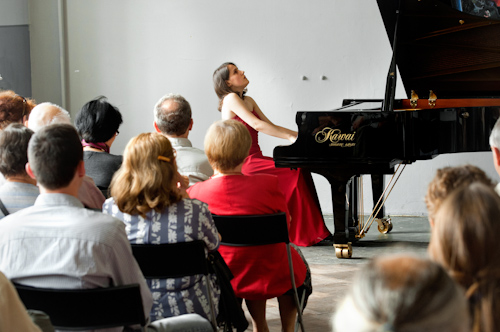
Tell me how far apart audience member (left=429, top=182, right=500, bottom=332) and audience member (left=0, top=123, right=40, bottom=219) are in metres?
1.68

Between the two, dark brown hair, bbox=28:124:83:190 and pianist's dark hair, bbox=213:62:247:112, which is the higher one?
pianist's dark hair, bbox=213:62:247:112

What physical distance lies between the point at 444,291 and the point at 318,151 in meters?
3.70

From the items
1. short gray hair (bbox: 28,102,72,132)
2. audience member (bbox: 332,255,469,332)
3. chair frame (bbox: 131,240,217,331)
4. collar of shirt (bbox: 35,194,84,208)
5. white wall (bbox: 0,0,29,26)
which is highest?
white wall (bbox: 0,0,29,26)

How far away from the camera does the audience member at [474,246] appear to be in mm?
1041

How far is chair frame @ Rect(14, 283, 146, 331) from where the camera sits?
164 centimetres

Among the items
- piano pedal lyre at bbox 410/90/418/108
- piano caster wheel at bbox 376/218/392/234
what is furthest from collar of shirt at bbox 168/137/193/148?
piano caster wheel at bbox 376/218/392/234

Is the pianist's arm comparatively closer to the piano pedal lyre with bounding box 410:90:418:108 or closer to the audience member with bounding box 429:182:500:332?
the piano pedal lyre with bounding box 410:90:418:108

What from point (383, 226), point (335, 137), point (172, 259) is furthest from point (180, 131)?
point (383, 226)

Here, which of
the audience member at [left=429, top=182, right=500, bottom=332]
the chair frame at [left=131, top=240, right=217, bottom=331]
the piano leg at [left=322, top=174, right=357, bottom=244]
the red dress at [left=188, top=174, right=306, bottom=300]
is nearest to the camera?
the audience member at [left=429, top=182, right=500, bottom=332]

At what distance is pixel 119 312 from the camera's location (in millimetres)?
1673

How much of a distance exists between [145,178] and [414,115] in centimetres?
263

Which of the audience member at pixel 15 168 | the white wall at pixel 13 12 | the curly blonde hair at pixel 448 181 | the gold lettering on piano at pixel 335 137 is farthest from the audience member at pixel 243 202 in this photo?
the white wall at pixel 13 12

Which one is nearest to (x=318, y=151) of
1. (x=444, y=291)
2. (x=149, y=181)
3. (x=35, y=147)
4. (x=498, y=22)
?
(x=498, y=22)

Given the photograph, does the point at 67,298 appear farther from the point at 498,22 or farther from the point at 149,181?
the point at 498,22
